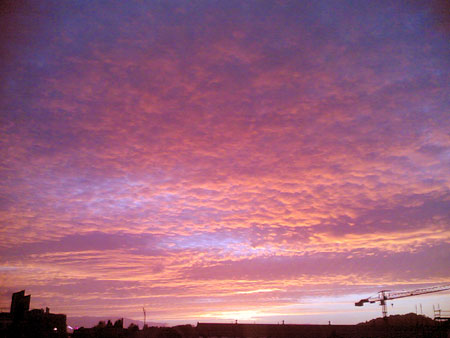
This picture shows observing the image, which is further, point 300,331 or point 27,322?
point 300,331

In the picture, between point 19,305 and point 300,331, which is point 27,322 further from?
point 300,331

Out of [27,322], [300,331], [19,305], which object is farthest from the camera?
[300,331]

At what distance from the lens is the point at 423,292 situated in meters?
194

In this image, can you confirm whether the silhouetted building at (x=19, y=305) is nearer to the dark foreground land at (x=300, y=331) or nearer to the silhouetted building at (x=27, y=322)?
the silhouetted building at (x=27, y=322)

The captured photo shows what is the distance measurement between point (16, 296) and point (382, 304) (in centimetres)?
19175

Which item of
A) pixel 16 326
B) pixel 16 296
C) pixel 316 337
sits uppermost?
pixel 16 296

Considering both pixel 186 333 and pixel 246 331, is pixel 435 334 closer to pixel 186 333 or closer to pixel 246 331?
pixel 246 331

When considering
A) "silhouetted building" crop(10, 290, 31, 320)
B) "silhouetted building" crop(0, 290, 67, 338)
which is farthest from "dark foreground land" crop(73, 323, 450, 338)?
"silhouetted building" crop(10, 290, 31, 320)

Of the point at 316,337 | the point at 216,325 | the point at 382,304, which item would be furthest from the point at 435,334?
the point at 382,304

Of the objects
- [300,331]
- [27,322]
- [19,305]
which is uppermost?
[19,305]

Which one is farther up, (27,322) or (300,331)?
(27,322)

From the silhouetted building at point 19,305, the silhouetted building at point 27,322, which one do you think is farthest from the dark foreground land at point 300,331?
the silhouetted building at point 19,305

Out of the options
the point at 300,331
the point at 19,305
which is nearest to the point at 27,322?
the point at 19,305

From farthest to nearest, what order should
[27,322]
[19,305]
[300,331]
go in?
[300,331], [19,305], [27,322]
